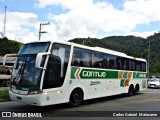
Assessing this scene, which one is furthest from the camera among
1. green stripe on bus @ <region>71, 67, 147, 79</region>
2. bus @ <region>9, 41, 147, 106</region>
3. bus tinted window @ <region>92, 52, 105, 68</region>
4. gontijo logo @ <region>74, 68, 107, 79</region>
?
bus tinted window @ <region>92, 52, 105, 68</region>

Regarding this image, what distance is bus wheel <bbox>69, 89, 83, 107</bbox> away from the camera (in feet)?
42.5

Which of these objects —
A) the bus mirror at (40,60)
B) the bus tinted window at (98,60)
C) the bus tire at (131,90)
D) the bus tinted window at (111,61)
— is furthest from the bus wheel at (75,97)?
the bus tire at (131,90)

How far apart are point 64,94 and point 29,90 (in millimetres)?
1950

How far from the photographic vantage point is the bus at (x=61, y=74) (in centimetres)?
1095

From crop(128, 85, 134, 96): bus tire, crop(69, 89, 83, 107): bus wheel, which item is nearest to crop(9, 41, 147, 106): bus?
crop(69, 89, 83, 107): bus wheel

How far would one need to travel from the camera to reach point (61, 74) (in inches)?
476

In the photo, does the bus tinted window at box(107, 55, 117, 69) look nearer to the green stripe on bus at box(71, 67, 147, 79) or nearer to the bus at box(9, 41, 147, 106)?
the bus at box(9, 41, 147, 106)

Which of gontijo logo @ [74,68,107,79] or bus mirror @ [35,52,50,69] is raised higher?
bus mirror @ [35,52,50,69]

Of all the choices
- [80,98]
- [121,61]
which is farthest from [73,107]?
[121,61]

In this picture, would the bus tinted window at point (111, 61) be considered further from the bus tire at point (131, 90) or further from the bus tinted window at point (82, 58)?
the bus tire at point (131, 90)

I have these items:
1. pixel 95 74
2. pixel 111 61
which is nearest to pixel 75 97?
pixel 95 74

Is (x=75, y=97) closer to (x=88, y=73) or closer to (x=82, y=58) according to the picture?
(x=88, y=73)

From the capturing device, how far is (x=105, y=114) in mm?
10953

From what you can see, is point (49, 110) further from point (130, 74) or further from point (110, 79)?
point (130, 74)
